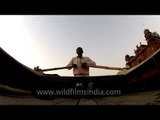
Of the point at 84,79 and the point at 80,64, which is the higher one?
the point at 80,64

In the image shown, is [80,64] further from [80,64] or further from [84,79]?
[84,79]

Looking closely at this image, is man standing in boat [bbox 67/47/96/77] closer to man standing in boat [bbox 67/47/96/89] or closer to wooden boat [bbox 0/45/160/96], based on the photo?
man standing in boat [bbox 67/47/96/89]

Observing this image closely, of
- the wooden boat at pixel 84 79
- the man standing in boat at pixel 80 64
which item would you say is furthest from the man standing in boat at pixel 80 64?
the wooden boat at pixel 84 79

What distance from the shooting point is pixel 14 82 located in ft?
7.79

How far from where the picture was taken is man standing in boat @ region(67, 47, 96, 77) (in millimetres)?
3213

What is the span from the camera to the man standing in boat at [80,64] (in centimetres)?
321

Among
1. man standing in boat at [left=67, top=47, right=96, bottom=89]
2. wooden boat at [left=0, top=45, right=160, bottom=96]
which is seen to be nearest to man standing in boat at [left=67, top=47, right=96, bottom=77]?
man standing in boat at [left=67, top=47, right=96, bottom=89]

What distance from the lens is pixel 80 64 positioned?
10.6 ft

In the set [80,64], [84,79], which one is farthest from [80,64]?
[84,79]

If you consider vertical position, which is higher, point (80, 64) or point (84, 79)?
point (80, 64)

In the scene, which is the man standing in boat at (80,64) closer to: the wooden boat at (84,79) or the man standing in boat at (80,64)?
the man standing in boat at (80,64)

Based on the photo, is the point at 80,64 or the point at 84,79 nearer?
the point at 84,79
